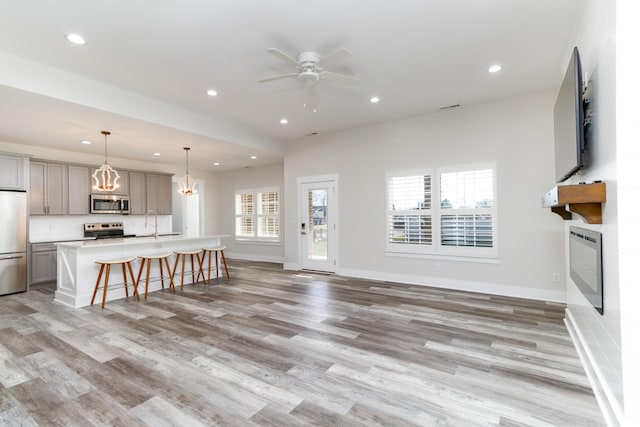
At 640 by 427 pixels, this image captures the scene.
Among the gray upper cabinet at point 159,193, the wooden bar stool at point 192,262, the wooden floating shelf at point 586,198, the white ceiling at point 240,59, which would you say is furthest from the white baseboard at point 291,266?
the wooden floating shelf at point 586,198

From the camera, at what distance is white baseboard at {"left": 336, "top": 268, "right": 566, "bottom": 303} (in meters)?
4.51

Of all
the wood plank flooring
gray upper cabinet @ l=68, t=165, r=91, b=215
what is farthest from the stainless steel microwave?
the wood plank flooring

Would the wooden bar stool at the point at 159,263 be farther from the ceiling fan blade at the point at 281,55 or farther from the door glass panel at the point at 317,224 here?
the ceiling fan blade at the point at 281,55

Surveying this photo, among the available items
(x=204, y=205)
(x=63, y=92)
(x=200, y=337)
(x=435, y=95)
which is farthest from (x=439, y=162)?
(x=204, y=205)

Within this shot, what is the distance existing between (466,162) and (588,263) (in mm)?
2982

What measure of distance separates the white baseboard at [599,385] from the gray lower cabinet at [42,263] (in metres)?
7.84

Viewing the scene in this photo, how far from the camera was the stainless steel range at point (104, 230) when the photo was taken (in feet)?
22.5

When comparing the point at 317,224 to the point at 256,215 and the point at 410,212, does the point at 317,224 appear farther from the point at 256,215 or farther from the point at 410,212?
the point at 256,215

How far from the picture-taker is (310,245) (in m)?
7.10

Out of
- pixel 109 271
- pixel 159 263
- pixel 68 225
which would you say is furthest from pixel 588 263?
pixel 68 225

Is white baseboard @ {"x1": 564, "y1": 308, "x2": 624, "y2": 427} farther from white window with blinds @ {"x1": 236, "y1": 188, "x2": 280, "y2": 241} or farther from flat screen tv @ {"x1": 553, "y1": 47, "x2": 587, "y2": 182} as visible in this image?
white window with blinds @ {"x1": 236, "y1": 188, "x2": 280, "y2": 241}

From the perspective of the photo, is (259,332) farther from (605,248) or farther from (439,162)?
(439,162)

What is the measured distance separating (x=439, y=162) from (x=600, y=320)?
360 centimetres

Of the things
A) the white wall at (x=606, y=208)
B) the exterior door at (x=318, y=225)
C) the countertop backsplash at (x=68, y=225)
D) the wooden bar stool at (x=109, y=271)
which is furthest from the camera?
the exterior door at (x=318, y=225)
